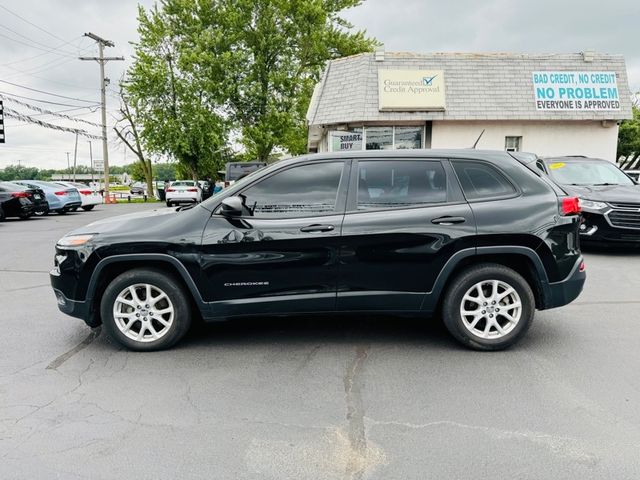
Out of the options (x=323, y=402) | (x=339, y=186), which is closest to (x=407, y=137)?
(x=339, y=186)

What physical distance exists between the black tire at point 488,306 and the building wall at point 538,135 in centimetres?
1432

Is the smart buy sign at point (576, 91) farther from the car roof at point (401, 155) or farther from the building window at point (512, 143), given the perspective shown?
the car roof at point (401, 155)

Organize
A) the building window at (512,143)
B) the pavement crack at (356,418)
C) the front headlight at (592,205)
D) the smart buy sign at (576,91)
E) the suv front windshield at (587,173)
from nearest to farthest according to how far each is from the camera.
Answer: the pavement crack at (356,418)
the front headlight at (592,205)
the suv front windshield at (587,173)
the smart buy sign at (576,91)
the building window at (512,143)

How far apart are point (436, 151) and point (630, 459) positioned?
274 centimetres

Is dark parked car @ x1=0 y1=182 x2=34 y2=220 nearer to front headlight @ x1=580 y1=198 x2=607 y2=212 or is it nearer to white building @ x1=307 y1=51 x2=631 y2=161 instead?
white building @ x1=307 y1=51 x2=631 y2=161

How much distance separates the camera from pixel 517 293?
422 cm

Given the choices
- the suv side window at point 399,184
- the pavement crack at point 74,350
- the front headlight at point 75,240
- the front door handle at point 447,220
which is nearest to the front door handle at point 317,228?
the suv side window at point 399,184

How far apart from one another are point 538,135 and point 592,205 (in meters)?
10.7

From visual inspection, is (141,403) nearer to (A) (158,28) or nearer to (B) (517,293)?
(B) (517,293)

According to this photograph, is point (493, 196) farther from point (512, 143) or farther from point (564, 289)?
point (512, 143)

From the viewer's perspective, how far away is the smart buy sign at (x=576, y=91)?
57.7 feet

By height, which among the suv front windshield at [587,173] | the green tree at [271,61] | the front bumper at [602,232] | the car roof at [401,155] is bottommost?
the front bumper at [602,232]

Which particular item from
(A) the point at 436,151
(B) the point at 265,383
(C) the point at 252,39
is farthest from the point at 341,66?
(B) the point at 265,383

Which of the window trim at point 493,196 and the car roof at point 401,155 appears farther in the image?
the car roof at point 401,155
